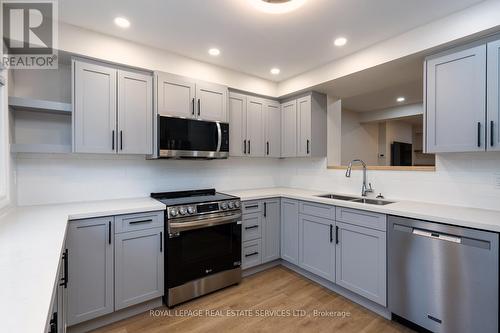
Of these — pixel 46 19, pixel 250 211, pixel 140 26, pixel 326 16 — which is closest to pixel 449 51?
pixel 326 16

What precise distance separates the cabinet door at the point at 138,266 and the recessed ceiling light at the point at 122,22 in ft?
6.10

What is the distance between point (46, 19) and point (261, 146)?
101 inches

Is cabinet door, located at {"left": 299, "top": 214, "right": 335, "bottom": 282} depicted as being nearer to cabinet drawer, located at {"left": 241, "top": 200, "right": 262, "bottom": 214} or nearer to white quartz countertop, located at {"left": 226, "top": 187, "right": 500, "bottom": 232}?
white quartz countertop, located at {"left": 226, "top": 187, "right": 500, "bottom": 232}

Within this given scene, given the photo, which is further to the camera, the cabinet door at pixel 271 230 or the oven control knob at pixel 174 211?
the cabinet door at pixel 271 230

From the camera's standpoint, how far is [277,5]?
1.86 metres

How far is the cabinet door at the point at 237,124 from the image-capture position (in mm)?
3238

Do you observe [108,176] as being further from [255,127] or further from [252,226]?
[255,127]

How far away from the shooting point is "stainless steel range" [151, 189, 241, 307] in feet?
7.68

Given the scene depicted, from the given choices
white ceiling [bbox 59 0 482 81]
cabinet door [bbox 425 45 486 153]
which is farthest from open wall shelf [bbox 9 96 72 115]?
cabinet door [bbox 425 45 486 153]

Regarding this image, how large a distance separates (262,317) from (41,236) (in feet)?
5.92

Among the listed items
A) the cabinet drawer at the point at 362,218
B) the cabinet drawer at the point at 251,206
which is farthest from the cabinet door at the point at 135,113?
the cabinet drawer at the point at 362,218

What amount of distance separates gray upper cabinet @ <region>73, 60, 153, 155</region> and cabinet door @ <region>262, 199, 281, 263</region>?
1592 millimetres

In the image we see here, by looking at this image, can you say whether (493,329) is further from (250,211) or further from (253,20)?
(253,20)
